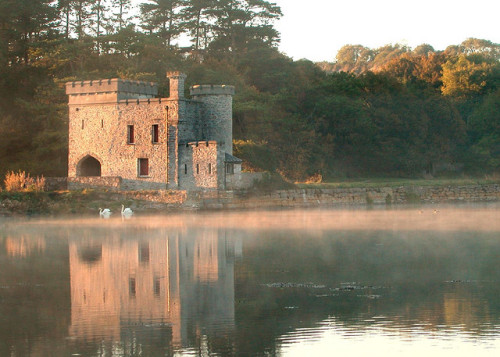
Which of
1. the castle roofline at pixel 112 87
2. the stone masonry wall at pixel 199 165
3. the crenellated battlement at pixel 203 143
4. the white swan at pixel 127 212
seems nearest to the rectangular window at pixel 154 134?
the stone masonry wall at pixel 199 165

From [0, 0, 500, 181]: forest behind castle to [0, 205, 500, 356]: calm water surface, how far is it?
19673 millimetres

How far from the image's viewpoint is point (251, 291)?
1559 cm

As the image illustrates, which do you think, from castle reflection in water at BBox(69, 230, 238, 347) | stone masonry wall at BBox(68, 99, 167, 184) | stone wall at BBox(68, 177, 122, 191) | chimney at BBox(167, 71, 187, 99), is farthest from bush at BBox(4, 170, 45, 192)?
castle reflection in water at BBox(69, 230, 238, 347)

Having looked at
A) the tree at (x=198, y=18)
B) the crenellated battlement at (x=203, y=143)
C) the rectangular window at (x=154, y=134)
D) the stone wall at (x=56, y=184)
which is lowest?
the stone wall at (x=56, y=184)

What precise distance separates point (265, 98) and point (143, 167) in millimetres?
14111

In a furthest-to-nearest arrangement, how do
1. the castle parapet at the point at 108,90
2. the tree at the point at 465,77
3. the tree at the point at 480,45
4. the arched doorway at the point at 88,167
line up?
the tree at the point at 480,45 → the tree at the point at 465,77 → the arched doorway at the point at 88,167 → the castle parapet at the point at 108,90

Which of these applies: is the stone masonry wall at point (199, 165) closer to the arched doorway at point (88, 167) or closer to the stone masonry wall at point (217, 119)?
the stone masonry wall at point (217, 119)

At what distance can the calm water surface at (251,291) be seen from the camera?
11586 millimetres

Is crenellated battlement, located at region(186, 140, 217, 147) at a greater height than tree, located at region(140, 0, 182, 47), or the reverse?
tree, located at region(140, 0, 182, 47)

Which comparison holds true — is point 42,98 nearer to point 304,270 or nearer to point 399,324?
point 304,270

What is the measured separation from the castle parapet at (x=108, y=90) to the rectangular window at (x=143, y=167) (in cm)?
322

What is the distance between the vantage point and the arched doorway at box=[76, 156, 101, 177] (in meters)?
42.0

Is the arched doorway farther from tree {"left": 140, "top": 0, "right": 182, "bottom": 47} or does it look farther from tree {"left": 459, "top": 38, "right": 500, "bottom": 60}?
tree {"left": 459, "top": 38, "right": 500, "bottom": 60}

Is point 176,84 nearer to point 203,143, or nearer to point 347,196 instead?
point 203,143
